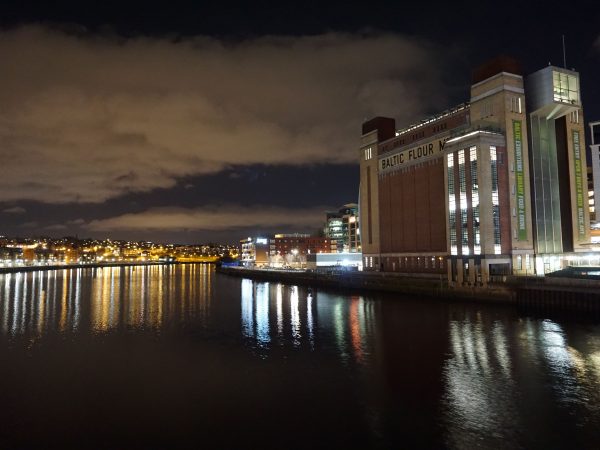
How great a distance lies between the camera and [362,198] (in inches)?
4252

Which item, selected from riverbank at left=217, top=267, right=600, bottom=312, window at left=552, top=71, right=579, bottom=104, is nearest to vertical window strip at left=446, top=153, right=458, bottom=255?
riverbank at left=217, top=267, right=600, bottom=312

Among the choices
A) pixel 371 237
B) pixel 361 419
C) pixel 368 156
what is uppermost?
pixel 368 156

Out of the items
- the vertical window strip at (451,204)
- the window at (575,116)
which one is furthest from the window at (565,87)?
the vertical window strip at (451,204)

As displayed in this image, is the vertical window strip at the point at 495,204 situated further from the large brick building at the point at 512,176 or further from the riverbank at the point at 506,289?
the riverbank at the point at 506,289

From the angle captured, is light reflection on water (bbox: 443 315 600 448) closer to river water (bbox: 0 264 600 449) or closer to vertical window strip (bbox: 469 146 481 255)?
river water (bbox: 0 264 600 449)

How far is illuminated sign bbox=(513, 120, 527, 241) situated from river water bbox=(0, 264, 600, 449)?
1945 cm

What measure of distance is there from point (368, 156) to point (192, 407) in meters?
87.1

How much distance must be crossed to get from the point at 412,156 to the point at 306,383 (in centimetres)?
7011

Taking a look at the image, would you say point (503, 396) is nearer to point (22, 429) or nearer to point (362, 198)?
point (22, 429)

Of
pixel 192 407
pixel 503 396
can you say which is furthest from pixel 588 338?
pixel 192 407

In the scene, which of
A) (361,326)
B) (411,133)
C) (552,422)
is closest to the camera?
(552,422)

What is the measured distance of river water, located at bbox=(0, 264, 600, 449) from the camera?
20031mm

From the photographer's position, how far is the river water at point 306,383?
20031 millimetres

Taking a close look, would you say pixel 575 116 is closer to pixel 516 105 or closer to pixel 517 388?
pixel 516 105
